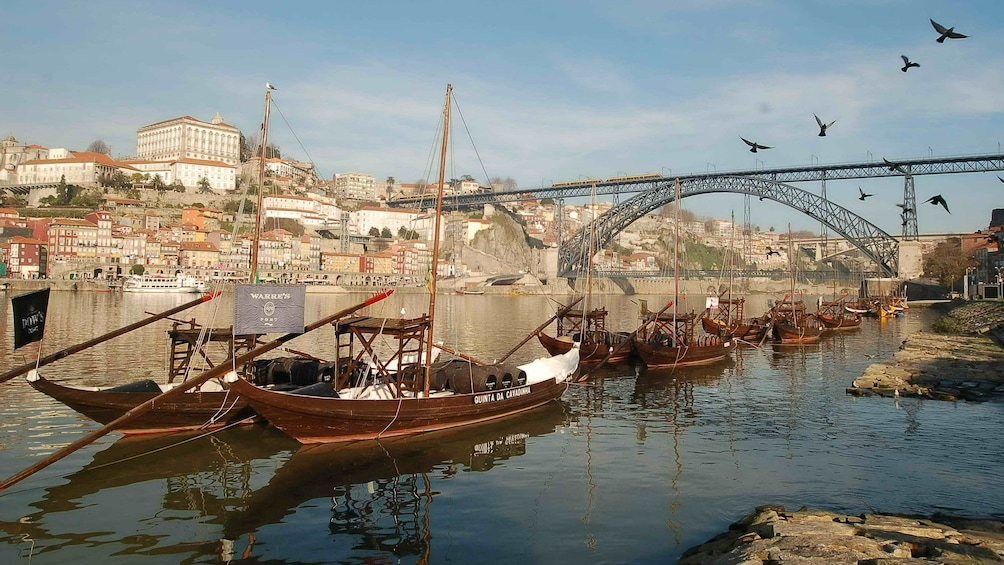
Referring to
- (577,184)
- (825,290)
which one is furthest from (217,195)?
(825,290)

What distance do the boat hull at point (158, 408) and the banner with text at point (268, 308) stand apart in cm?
178

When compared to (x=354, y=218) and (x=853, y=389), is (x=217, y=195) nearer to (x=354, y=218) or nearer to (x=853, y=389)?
(x=354, y=218)

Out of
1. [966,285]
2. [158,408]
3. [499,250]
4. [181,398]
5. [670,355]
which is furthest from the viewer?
[499,250]

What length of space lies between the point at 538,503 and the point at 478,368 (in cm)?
676

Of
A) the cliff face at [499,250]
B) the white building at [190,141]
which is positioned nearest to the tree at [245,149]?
the white building at [190,141]

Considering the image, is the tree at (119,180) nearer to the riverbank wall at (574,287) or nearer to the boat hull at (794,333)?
the riverbank wall at (574,287)

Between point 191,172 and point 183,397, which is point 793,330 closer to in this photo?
point 183,397

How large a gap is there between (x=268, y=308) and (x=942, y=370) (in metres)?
23.8

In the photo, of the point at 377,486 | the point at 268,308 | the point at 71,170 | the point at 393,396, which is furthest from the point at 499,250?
the point at 377,486

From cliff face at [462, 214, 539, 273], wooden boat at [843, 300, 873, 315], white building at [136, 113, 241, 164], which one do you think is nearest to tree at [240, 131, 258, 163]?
white building at [136, 113, 241, 164]

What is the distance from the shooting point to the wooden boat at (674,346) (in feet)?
94.3

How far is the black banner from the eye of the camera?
39.8 feet

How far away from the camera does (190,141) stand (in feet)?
503

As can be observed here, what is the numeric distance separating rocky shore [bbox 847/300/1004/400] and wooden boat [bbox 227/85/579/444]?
11.5 m
